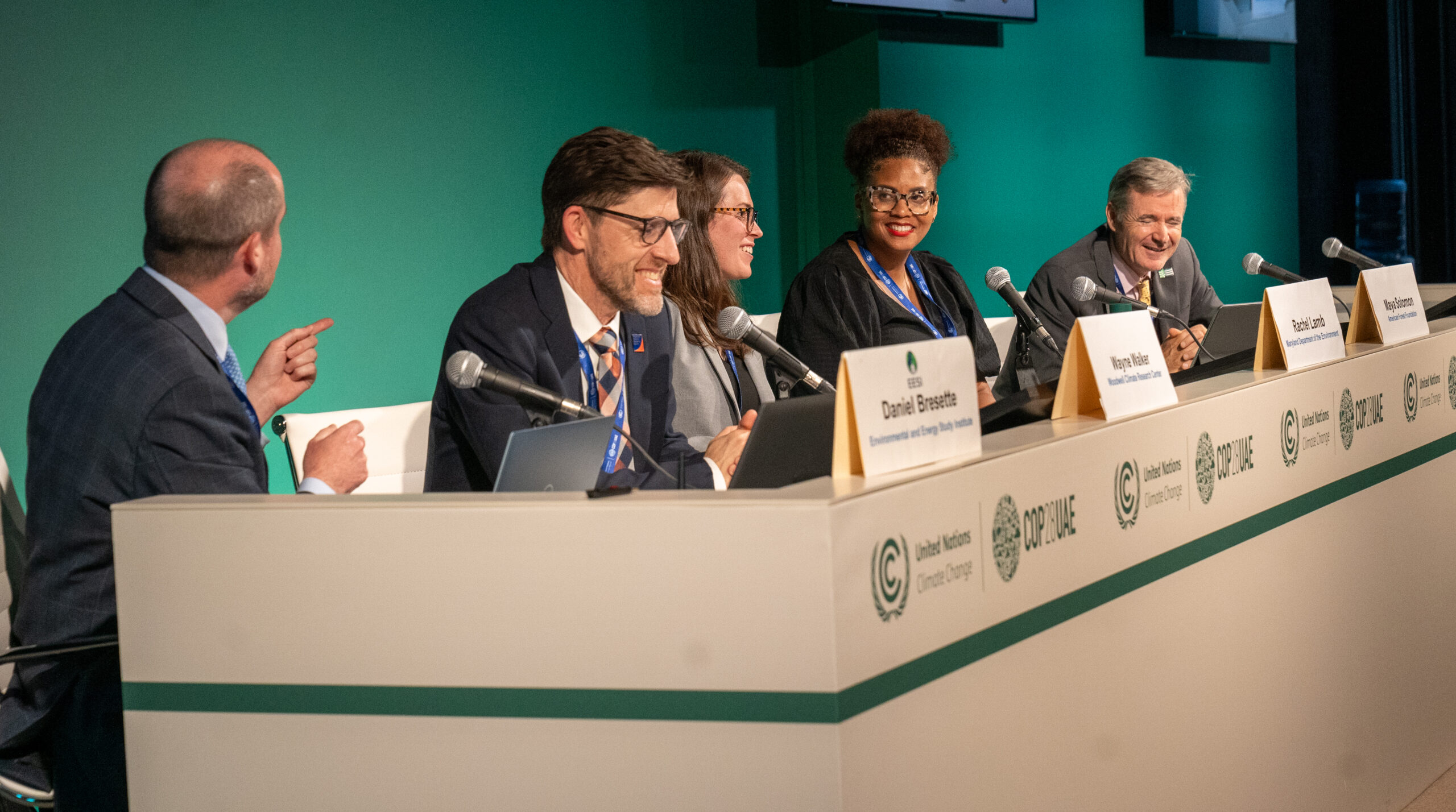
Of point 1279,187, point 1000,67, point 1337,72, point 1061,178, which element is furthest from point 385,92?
point 1337,72

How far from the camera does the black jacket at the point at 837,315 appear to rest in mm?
3254

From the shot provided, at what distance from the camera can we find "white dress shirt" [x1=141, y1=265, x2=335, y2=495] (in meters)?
1.78

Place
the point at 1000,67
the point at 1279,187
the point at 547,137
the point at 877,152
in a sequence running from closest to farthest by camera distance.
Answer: the point at 877,152
the point at 547,137
the point at 1000,67
the point at 1279,187

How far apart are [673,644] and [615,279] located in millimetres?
1273

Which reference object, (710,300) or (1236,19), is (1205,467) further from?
(1236,19)

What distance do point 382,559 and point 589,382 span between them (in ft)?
3.55

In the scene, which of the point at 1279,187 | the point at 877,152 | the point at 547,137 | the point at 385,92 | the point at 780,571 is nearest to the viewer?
the point at 780,571

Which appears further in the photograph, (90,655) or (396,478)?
(396,478)

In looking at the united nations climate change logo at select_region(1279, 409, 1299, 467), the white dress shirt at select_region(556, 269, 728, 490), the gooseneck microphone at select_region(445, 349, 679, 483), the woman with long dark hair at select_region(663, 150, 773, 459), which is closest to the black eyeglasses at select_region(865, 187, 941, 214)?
the woman with long dark hair at select_region(663, 150, 773, 459)

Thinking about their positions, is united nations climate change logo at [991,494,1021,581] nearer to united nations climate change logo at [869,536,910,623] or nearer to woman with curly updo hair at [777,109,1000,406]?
united nations climate change logo at [869,536,910,623]

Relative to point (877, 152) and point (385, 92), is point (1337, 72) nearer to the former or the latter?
point (877, 152)

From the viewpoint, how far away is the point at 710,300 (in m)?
2.96

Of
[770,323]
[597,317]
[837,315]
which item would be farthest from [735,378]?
[770,323]

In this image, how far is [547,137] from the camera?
449 centimetres
